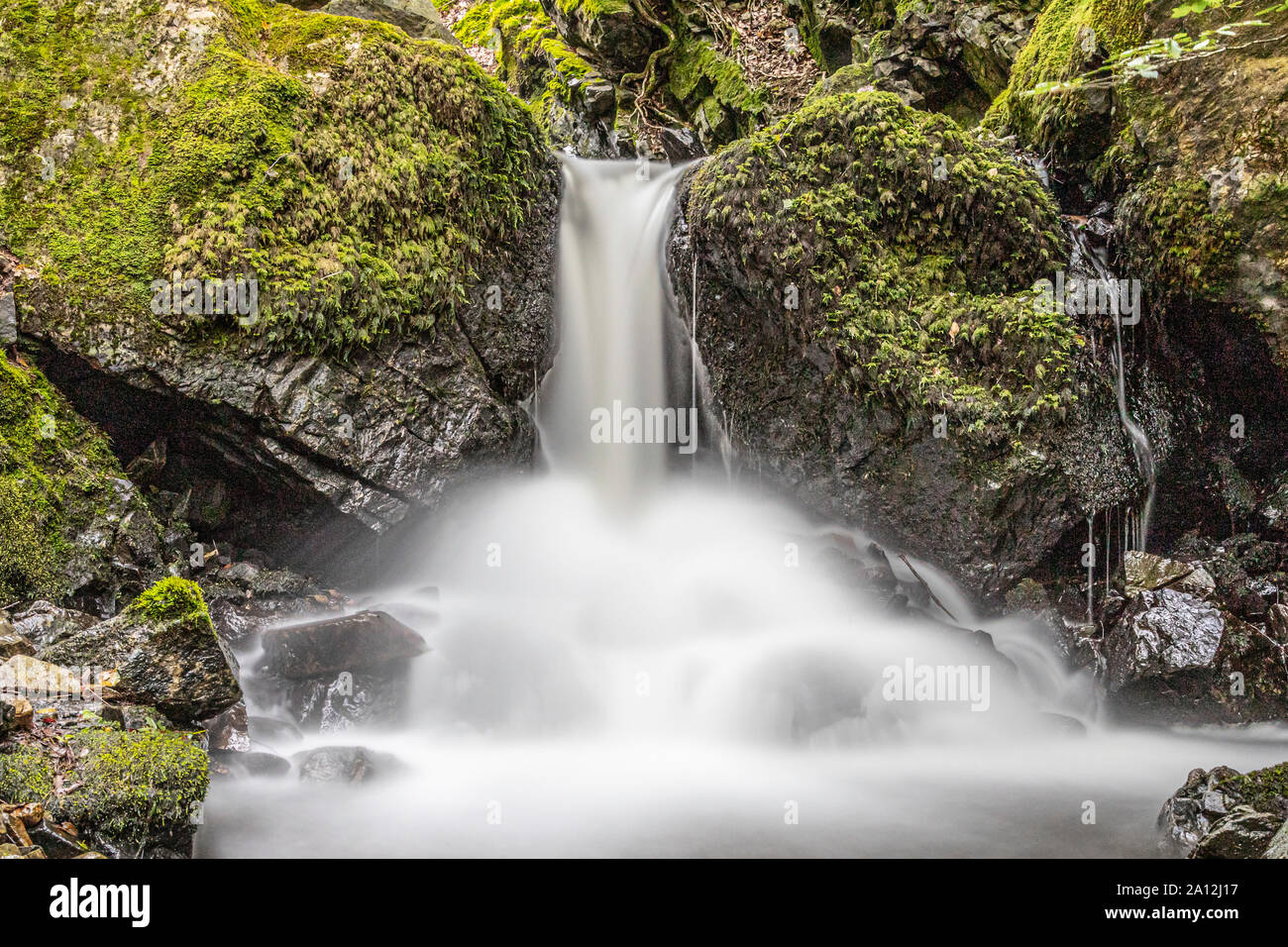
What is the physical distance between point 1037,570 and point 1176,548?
132 centimetres

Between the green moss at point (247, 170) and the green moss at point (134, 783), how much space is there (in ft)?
11.7

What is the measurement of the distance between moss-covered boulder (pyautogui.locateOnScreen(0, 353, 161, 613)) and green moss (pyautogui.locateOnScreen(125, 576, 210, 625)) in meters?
1.14

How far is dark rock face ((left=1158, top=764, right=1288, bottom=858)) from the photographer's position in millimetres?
4133

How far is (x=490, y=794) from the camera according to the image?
5367mm

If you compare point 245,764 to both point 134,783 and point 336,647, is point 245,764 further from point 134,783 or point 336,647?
point 134,783

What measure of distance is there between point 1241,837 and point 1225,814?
414mm

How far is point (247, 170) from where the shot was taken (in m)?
6.73

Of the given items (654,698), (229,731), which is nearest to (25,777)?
(229,731)

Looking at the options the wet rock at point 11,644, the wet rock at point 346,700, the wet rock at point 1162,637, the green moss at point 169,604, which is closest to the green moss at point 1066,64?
the wet rock at point 1162,637

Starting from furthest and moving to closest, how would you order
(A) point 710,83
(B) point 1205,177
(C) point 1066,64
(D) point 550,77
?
(D) point 550,77
(A) point 710,83
(C) point 1066,64
(B) point 1205,177

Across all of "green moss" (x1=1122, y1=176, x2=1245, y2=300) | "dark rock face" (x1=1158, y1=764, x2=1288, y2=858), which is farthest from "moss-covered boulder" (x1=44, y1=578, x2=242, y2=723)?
Answer: "green moss" (x1=1122, y1=176, x2=1245, y2=300)

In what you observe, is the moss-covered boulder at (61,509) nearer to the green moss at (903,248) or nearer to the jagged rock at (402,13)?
the jagged rock at (402,13)

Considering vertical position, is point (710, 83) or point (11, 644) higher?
point (710, 83)

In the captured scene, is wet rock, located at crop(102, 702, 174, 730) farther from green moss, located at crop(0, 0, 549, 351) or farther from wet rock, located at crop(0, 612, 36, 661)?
green moss, located at crop(0, 0, 549, 351)
